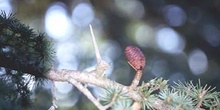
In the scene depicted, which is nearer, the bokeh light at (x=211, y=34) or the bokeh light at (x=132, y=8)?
the bokeh light at (x=211, y=34)

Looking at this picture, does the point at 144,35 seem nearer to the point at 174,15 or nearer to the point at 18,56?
the point at 174,15

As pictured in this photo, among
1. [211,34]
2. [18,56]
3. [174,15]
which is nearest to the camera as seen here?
[18,56]

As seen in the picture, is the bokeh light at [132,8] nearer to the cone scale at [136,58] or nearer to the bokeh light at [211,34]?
the bokeh light at [211,34]

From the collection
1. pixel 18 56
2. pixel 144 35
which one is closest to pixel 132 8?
pixel 144 35

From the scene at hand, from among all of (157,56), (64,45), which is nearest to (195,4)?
(157,56)

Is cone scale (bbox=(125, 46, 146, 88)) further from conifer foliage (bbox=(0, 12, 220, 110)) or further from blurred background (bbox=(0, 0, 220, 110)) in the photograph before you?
blurred background (bbox=(0, 0, 220, 110))

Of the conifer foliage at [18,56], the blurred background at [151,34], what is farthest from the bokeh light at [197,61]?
the conifer foliage at [18,56]

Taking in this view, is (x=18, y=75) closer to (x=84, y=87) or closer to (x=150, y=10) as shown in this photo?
(x=84, y=87)
